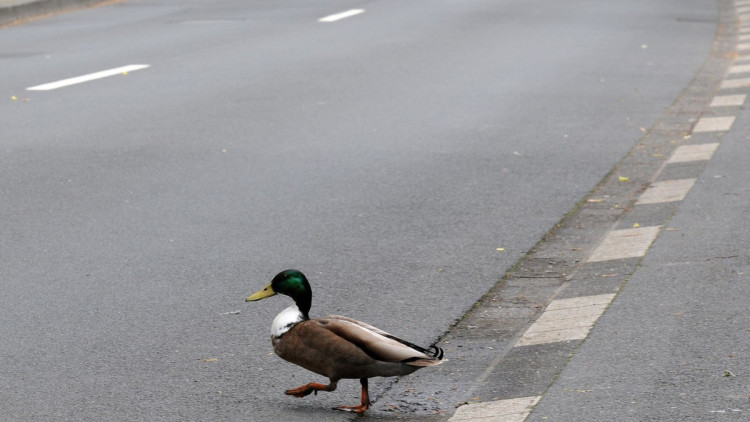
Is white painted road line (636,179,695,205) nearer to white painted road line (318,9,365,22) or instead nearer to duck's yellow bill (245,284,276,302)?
duck's yellow bill (245,284,276,302)

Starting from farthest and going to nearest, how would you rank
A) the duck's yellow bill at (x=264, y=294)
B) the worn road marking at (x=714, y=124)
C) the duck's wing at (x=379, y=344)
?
the worn road marking at (x=714, y=124) < the duck's yellow bill at (x=264, y=294) < the duck's wing at (x=379, y=344)

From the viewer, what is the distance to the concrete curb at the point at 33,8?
66.8ft

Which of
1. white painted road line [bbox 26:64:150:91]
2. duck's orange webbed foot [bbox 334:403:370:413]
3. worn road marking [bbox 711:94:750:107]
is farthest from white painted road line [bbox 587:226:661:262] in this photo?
white painted road line [bbox 26:64:150:91]

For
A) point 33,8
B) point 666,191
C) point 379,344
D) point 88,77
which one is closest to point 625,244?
point 666,191

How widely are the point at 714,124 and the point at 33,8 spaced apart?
13721mm

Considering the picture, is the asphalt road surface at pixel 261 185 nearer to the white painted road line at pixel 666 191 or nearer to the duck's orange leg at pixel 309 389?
the duck's orange leg at pixel 309 389

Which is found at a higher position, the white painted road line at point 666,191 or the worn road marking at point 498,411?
the worn road marking at point 498,411

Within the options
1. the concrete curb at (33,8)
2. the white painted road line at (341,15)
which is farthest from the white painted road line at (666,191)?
the concrete curb at (33,8)

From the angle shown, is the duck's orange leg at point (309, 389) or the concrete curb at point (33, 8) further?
the concrete curb at point (33, 8)

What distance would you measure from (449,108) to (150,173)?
12.4ft

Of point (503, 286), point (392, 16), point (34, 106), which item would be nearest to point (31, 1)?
point (392, 16)

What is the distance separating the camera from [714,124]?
10.9 meters

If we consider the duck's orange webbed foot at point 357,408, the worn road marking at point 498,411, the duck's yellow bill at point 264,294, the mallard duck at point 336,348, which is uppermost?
the duck's yellow bill at point 264,294

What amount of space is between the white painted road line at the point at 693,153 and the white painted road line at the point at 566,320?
12.2 feet
